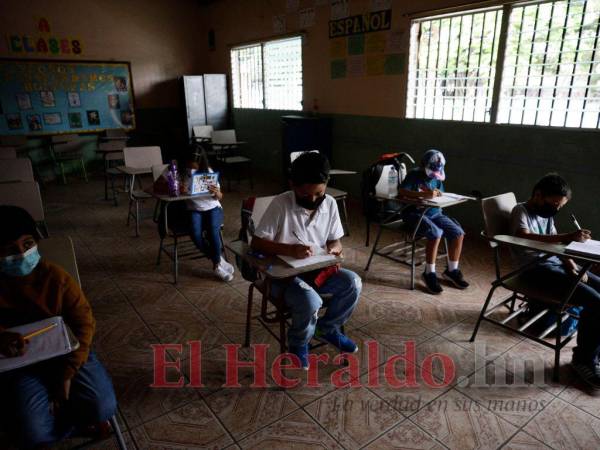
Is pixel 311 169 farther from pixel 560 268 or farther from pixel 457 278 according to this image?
pixel 457 278

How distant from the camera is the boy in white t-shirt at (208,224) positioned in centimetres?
347

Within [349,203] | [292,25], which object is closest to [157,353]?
[349,203]

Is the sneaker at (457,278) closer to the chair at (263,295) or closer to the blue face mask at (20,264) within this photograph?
the chair at (263,295)

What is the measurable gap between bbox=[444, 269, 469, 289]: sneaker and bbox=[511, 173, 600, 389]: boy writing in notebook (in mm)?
844

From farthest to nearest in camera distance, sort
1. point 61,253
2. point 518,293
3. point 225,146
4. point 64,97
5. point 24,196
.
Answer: point 64,97, point 225,146, point 24,196, point 518,293, point 61,253

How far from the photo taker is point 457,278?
3352 mm

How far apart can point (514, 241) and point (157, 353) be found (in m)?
2.14

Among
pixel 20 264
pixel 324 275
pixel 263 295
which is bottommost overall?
pixel 263 295

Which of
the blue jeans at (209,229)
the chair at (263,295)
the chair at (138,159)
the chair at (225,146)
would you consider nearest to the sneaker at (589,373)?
the chair at (263,295)

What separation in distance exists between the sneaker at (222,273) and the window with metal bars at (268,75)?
3.96 meters

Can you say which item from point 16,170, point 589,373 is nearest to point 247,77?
point 16,170

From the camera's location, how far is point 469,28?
14.2ft

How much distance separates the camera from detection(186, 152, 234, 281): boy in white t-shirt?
3469 mm

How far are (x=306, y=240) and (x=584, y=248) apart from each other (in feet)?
4.60
